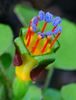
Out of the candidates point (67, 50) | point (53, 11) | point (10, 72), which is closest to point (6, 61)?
point (10, 72)

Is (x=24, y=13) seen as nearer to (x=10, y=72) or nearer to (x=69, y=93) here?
(x=10, y=72)

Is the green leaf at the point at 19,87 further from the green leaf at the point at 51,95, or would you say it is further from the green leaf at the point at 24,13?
the green leaf at the point at 24,13

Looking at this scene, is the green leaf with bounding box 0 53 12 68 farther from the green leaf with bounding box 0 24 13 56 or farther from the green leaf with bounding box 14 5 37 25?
the green leaf with bounding box 14 5 37 25

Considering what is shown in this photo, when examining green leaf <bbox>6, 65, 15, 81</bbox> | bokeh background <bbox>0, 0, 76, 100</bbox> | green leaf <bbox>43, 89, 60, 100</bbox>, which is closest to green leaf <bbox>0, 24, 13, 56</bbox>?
bokeh background <bbox>0, 0, 76, 100</bbox>

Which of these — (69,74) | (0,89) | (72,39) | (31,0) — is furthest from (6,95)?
(31,0)

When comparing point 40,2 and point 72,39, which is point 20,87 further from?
point 40,2

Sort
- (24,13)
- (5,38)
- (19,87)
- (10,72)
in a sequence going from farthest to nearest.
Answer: (24,13) → (10,72) → (5,38) → (19,87)
